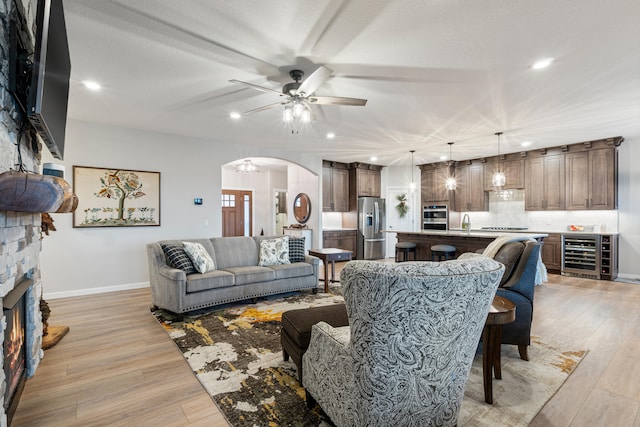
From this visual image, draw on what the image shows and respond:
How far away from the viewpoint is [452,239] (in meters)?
5.98

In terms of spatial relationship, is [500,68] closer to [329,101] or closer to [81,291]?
[329,101]

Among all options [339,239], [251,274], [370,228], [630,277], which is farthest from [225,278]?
[630,277]

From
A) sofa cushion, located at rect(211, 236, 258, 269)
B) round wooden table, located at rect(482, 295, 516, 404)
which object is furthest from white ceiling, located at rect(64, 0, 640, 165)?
round wooden table, located at rect(482, 295, 516, 404)

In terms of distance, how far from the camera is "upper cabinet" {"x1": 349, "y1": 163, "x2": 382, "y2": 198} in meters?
8.24

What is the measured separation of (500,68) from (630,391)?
2802mm

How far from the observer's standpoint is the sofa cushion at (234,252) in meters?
4.39

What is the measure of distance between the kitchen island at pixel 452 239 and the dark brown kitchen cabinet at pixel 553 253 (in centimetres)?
51

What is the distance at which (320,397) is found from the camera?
179 centimetres

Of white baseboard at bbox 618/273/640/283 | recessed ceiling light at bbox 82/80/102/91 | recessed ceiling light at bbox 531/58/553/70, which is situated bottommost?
white baseboard at bbox 618/273/640/283

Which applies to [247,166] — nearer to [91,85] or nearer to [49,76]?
[91,85]

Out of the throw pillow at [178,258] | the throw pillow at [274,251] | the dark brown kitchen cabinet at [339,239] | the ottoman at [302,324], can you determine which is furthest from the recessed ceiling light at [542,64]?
the dark brown kitchen cabinet at [339,239]

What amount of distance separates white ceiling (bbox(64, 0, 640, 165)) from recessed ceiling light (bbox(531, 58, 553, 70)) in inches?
2.5

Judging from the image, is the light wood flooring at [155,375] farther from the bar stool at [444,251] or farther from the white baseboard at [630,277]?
the white baseboard at [630,277]

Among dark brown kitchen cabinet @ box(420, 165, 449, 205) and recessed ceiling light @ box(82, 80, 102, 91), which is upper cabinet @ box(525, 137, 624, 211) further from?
recessed ceiling light @ box(82, 80, 102, 91)
